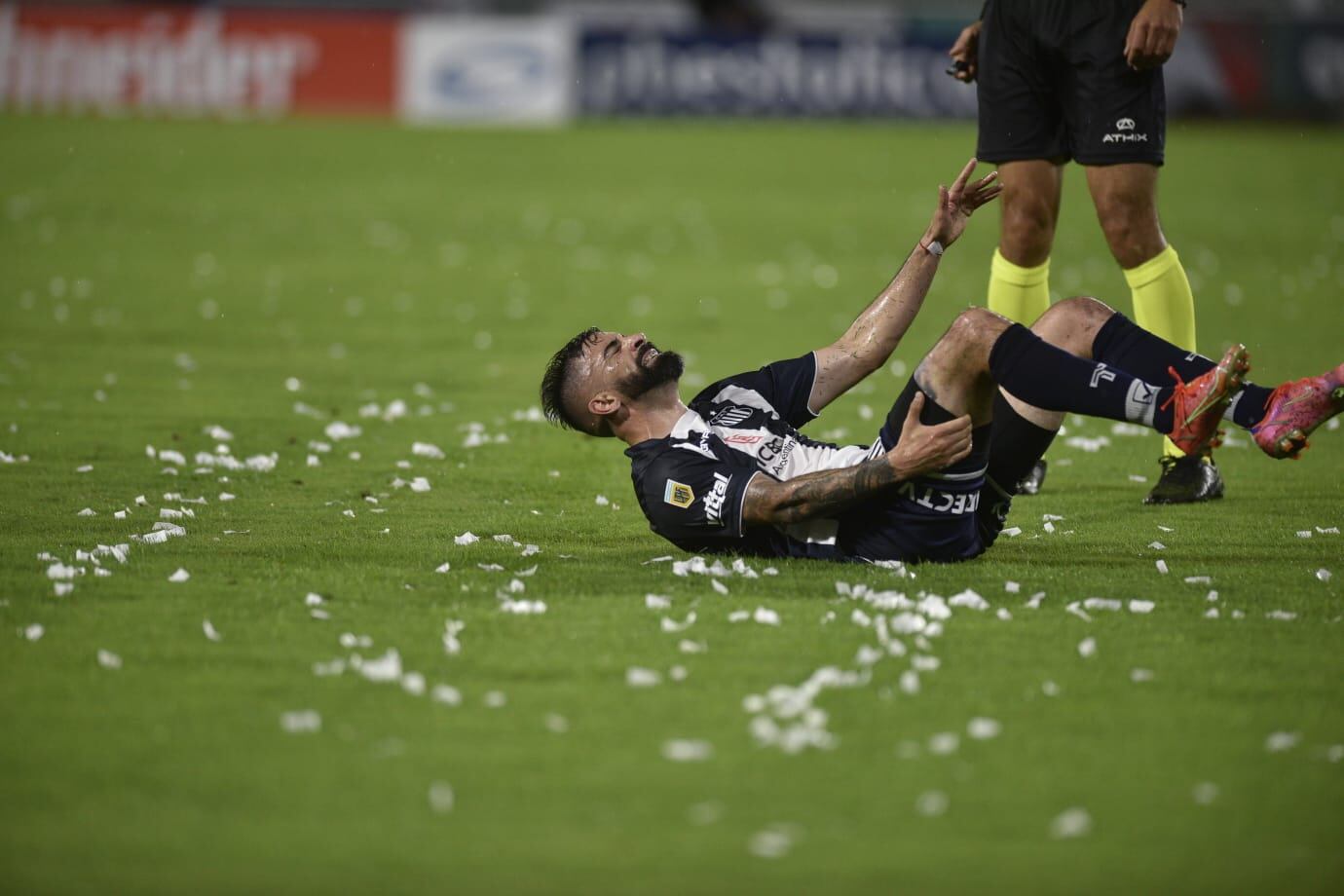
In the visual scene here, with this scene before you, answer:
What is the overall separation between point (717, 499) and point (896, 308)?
106 cm

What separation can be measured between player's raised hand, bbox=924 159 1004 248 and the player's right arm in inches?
33.0

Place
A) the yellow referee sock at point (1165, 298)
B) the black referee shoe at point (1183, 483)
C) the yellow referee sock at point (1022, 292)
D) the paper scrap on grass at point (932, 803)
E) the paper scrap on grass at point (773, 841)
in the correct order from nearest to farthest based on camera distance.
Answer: the paper scrap on grass at point (773, 841)
the paper scrap on grass at point (932, 803)
the black referee shoe at point (1183, 483)
the yellow referee sock at point (1165, 298)
the yellow referee sock at point (1022, 292)

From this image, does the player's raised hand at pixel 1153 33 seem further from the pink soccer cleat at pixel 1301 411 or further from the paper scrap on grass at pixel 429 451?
the paper scrap on grass at pixel 429 451

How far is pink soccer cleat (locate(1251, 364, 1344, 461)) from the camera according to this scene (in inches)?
176

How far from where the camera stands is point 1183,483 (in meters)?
6.18

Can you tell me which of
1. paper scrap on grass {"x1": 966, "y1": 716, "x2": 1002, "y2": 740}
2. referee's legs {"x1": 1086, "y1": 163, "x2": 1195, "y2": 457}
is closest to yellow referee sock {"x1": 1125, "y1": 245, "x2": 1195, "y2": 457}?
referee's legs {"x1": 1086, "y1": 163, "x2": 1195, "y2": 457}

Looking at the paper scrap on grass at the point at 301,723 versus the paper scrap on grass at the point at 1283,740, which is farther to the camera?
the paper scrap on grass at the point at 301,723

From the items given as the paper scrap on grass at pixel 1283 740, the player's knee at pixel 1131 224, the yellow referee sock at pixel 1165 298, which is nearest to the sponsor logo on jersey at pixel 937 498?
the paper scrap on grass at pixel 1283 740

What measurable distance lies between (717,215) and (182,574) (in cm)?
1389

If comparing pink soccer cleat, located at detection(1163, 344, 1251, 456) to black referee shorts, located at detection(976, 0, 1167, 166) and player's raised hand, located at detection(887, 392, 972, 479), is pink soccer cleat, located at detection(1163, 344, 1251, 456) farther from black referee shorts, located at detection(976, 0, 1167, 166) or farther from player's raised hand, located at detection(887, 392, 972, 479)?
black referee shorts, located at detection(976, 0, 1167, 166)

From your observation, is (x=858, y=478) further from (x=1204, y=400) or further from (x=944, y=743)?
(x=944, y=743)

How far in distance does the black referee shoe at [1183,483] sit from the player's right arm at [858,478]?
1.80 metres

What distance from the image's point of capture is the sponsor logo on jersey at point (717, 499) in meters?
4.77

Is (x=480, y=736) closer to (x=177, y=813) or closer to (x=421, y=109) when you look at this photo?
(x=177, y=813)
